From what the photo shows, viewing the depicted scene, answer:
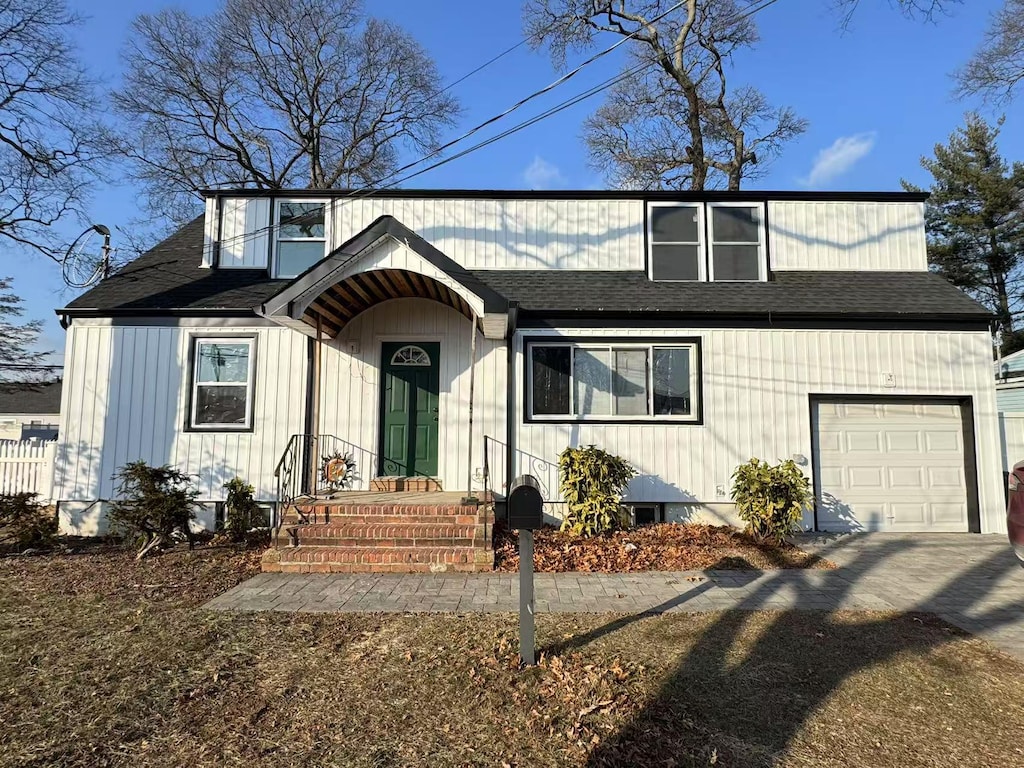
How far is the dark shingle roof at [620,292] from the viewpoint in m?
8.66

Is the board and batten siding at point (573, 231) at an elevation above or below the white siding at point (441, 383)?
above

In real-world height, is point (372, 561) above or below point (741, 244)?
below

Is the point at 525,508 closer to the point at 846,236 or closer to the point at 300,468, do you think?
the point at 300,468

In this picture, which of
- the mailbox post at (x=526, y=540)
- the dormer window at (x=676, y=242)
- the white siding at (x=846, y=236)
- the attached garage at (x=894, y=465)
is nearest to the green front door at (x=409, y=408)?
the dormer window at (x=676, y=242)

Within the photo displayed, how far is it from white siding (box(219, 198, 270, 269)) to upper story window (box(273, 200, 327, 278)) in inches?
8.8

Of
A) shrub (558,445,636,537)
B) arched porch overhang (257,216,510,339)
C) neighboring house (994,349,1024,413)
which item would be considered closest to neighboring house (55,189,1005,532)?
shrub (558,445,636,537)

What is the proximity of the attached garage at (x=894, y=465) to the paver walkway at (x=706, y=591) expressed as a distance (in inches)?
→ 61.1

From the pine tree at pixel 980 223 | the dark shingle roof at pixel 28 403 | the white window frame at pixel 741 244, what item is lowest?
the dark shingle roof at pixel 28 403

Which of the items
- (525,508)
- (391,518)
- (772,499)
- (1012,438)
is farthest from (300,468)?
(1012,438)

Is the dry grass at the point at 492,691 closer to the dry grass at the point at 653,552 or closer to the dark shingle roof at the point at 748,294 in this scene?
the dry grass at the point at 653,552

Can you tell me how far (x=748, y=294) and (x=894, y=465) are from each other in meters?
3.60

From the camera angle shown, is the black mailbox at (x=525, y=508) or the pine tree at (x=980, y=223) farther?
the pine tree at (x=980, y=223)

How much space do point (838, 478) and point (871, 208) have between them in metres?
5.23

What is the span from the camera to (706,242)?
983cm
